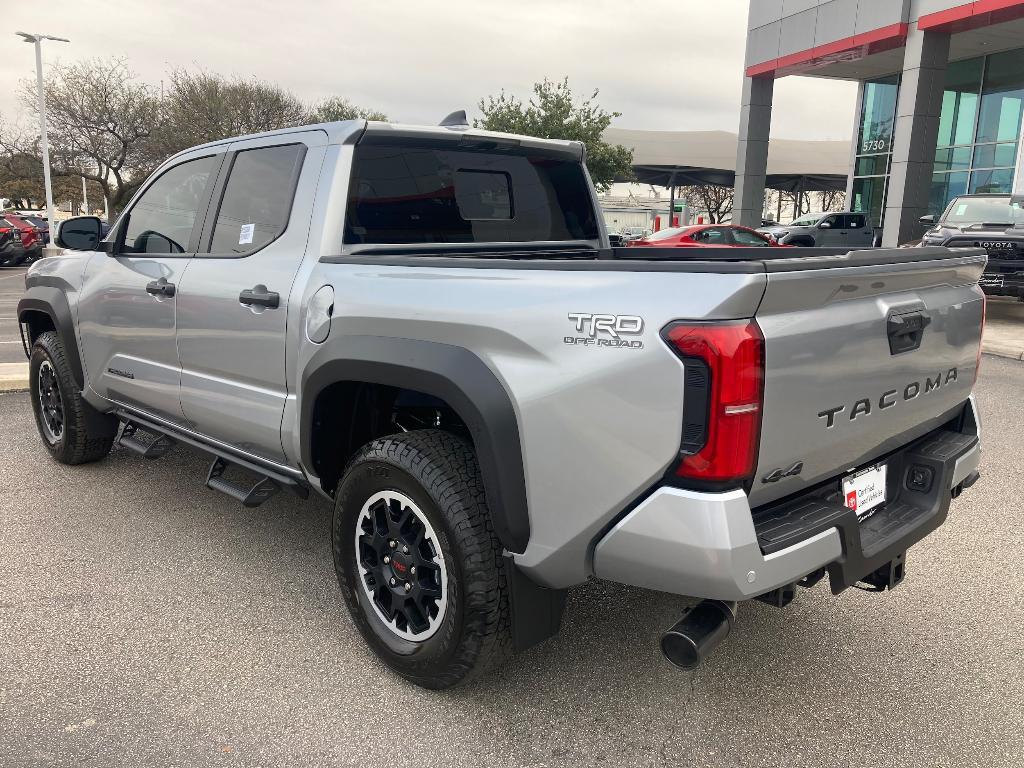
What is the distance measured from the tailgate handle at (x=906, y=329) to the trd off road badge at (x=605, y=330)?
834 millimetres

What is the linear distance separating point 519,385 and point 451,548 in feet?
1.88

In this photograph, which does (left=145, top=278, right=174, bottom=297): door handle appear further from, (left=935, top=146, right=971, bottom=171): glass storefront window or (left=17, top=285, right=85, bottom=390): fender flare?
(left=935, top=146, right=971, bottom=171): glass storefront window

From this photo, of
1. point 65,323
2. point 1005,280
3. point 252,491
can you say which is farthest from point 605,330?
point 1005,280

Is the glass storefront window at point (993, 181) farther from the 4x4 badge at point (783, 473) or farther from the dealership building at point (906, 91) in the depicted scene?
the 4x4 badge at point (783, 473)

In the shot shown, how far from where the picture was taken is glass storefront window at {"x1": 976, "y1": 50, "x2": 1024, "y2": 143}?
69.9 ft

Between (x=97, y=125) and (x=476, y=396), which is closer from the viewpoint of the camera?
(x=476, y=396)

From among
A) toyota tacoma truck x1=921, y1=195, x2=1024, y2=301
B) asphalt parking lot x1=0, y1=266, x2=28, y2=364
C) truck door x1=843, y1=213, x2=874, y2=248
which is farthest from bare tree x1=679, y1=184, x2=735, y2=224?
asphalt parking lot x1=0, y1=266, x2=28, y2=364

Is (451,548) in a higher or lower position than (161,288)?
lower

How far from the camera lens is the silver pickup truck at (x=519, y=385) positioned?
1.96m

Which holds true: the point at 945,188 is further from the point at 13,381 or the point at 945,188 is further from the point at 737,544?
the point at 737,544

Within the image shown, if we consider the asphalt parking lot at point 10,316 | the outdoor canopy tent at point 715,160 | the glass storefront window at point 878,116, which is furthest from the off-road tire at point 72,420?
the outdoor canopy tent at point 715,160

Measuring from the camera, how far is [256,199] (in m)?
3.40

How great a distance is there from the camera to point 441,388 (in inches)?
95.3

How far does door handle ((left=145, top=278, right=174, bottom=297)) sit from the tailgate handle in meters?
3.01
